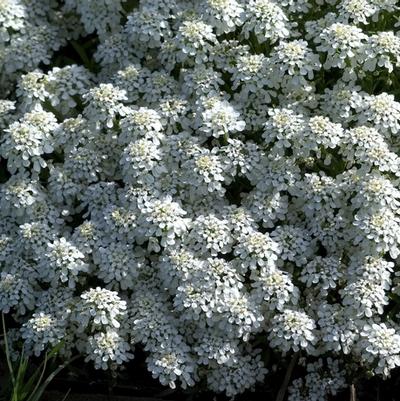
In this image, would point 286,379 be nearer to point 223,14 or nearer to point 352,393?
point 352,393

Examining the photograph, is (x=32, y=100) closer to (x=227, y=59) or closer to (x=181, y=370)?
(x=227, y=59)

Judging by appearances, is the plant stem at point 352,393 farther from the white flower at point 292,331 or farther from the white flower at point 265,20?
the white flower at point 265,20

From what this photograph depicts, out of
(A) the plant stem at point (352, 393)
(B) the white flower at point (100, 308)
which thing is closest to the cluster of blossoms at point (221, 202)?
(B) the white flower at point (100, 308)

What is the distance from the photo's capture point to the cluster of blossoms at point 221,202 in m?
4.00

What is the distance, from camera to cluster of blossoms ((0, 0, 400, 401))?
4004 millimetres

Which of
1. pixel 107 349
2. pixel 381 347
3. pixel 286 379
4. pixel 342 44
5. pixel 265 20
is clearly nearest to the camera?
pixel 381 347

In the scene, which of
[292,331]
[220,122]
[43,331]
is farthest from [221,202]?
[43,331]

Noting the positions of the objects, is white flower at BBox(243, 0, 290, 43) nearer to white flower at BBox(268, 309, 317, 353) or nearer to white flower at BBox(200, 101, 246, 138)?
white flower at BBox(200, 101, 246, 138)

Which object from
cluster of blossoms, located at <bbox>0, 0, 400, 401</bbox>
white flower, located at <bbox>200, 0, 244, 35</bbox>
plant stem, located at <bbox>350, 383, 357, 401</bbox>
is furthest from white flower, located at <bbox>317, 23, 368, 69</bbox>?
plant stem, located at <bbox>350, 383, 357, 401</bbox>

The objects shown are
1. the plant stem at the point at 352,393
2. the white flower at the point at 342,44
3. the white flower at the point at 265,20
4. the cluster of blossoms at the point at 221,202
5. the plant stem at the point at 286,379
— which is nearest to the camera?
the plant stem at the point at 352,393

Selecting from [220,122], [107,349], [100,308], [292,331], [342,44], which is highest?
[342,44]

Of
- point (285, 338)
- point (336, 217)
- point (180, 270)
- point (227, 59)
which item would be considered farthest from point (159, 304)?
point (227, 59)

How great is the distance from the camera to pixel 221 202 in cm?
430

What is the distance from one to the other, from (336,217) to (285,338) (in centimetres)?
56
